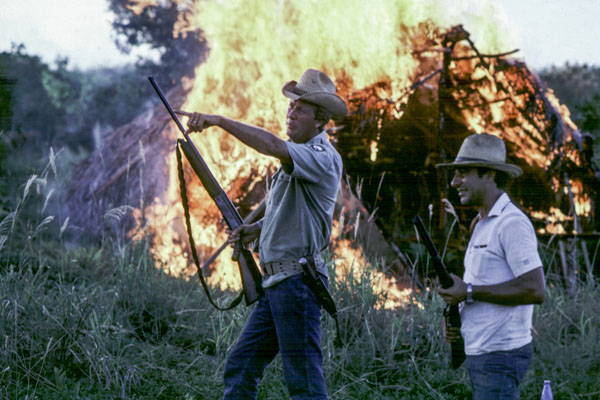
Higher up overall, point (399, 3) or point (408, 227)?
point (399, 3)

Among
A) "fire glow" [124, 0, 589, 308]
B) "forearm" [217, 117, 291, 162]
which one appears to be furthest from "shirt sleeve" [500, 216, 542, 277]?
"fire glow" [124, 0, 589, 308]

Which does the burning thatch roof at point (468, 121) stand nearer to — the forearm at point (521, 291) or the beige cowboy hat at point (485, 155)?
the beige cowboy hat at point (485, 155)

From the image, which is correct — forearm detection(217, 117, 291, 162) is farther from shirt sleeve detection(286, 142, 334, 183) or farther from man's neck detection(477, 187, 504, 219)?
man's neck detection(477, 187, 504, 219)

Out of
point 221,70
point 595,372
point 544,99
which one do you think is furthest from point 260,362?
point 544,99

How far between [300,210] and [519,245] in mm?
1078

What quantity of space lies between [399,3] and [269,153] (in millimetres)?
5676

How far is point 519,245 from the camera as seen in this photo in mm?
2762

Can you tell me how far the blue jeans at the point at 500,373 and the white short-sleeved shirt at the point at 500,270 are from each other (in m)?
0.03

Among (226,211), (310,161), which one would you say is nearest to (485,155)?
(310,161)

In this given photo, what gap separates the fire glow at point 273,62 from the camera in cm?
790

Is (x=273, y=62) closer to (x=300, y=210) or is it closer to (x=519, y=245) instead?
(x=300, y=210)

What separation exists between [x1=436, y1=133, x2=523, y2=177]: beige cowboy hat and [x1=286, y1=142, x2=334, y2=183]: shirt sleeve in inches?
25.2

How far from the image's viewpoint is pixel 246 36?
Answer: 316 inches

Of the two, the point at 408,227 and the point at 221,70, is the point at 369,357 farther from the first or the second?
the point at 408,227
